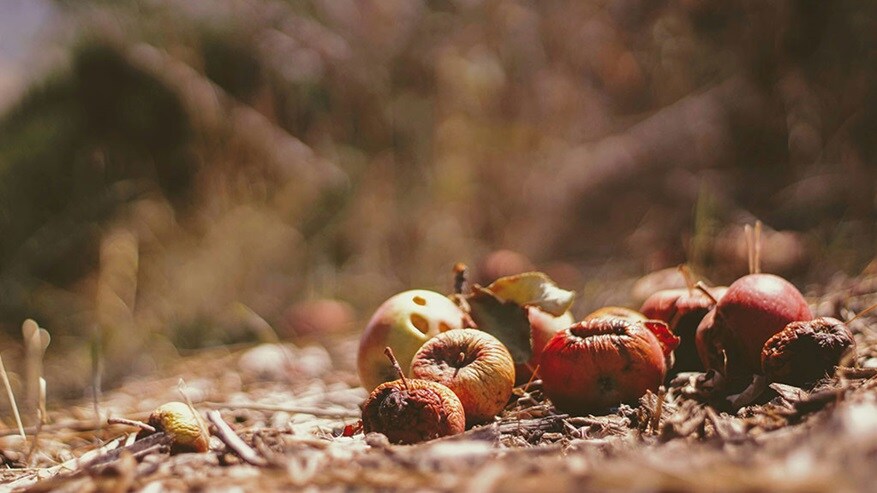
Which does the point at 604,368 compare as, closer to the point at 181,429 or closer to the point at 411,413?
the point at 411,413

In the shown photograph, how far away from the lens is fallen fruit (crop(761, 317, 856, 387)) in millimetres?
2020

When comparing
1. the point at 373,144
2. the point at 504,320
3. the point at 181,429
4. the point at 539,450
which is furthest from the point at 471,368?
the point at 373,144

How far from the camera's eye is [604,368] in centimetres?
213

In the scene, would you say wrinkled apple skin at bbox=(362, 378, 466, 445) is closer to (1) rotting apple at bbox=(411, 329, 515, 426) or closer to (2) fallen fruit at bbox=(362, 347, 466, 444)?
(2) fallen fruit at bbox=(362, 347, 466, 444)

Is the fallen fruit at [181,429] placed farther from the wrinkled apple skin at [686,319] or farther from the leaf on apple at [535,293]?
the wrinkled apple skin at [686,319]

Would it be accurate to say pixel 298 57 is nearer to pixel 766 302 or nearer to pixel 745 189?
pixel 745 189

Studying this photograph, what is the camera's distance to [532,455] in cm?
155

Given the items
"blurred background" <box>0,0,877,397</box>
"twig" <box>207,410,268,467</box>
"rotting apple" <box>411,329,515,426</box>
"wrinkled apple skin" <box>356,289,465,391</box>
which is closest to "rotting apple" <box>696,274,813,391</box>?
"rotting apple" <box>411,329,515,426</box>

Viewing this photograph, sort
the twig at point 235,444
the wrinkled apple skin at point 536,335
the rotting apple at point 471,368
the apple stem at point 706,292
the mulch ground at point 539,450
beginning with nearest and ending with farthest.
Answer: the mulch ground at point 539,450
the twig at point 235,444
the rotting apple at point 471,368
the apple stem at point 706,292
the wrinkled apple skin at point 536,335

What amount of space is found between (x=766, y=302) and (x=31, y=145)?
5.04 m

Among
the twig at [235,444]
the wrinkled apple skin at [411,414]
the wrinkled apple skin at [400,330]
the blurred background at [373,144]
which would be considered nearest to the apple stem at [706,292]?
the wrinkled apple skin at [400,330]

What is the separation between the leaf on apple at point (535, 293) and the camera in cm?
244

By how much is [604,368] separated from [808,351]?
48 cm

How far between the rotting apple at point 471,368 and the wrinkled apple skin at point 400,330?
5.0 inches
